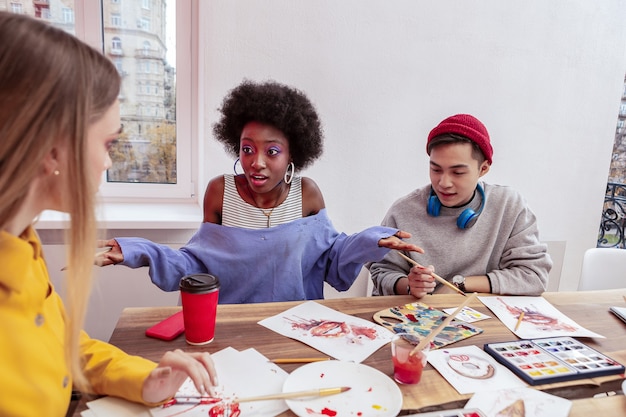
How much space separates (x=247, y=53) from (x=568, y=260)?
2.41 metres

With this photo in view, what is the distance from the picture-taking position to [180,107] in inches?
85.7

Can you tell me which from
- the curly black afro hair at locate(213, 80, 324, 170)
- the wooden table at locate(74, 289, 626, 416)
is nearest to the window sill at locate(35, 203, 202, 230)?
the curly black afro hair at locate(213, 80, 324, 170)

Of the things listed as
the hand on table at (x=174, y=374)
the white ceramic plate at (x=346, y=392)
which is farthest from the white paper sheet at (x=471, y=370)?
the hand on table at (x=174, y=374)

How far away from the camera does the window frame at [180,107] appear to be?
79.7 inches

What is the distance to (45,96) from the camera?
1.82ft

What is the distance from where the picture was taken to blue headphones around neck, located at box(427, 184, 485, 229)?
1541mm

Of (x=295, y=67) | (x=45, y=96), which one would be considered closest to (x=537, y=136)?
(x=295, y=67)

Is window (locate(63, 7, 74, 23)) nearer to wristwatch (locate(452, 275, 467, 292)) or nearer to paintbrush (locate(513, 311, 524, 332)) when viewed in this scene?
wristwatch (locate(452, 275, 467, 292))

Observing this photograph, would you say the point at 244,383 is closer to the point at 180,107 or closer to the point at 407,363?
the point at 407,363

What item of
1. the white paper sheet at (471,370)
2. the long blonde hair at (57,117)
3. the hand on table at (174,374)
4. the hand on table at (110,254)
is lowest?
the white paper sheet at (471,370)

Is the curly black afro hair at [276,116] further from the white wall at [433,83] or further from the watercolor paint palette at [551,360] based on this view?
the watercolor paint palette at [551,360]

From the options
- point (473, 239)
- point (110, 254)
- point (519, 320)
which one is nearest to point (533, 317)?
point (519, 320)

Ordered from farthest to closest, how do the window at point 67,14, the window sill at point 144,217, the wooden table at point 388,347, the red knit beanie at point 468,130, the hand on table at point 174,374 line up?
the window at point 67,14 < the window sill at point 144,217 < the red knit beanie at point 468,130 < the wooden table at point 388,347 < the hand on table at point 174,374

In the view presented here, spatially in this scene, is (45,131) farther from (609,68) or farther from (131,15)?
(609,68)
